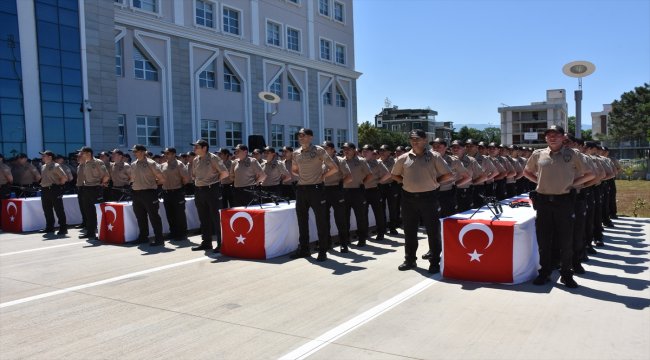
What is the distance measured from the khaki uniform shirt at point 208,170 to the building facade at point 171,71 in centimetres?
1187

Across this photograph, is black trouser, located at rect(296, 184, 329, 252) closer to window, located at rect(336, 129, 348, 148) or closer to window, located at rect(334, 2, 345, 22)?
window, located at rect(336, 129, 348, 148)

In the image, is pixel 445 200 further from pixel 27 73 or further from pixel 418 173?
pixel 27 73

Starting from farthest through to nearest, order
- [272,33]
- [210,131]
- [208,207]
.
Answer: [272,33] → [210,131] → [208,207]

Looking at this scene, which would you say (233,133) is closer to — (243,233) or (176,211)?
(176,211)

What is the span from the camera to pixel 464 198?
10391 mm

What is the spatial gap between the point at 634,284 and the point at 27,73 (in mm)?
22332

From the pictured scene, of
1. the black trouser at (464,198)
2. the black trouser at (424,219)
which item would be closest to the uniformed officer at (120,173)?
the black trouser at (424,219)

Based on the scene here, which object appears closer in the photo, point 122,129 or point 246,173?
point 246,173

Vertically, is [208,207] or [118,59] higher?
[118,59]

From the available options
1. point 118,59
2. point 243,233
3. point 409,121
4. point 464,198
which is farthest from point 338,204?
point 409,121

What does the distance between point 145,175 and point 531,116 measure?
123987 mm

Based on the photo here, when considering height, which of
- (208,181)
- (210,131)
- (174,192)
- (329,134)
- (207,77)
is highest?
(207,77)

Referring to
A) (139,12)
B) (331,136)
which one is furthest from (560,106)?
(139,12)

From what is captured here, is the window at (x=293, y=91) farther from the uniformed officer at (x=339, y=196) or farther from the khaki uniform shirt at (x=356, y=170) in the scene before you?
the uniformed officer at (x=339, y=196)
